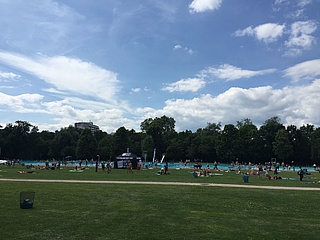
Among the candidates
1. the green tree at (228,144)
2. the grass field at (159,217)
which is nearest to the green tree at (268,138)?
the green tree at (228,144)

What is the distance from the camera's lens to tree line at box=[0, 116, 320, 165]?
99125 mm

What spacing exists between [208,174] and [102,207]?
89.5 ft

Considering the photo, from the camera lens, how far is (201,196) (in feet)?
63.5

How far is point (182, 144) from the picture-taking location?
11931cm

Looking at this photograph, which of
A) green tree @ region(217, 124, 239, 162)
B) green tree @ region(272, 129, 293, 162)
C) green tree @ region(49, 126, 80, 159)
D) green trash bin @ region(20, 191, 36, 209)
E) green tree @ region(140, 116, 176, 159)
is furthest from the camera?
green tree @ region(140, 116, 176, 159)

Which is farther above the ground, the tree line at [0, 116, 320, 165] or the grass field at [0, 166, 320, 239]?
the tree line at [0, 116, 320, 165]

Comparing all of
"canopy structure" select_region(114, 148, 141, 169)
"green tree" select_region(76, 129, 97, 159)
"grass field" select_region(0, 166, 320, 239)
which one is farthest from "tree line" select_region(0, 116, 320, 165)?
"grass field" select_region(0, 166, 320, 239)

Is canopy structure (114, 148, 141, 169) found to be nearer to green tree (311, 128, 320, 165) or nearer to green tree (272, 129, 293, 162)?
green tree (272, 129, 293, 162)

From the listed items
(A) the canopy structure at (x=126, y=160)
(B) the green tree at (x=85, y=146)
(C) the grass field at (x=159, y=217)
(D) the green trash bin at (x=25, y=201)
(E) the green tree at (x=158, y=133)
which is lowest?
(C) the grass field at (x=159, y=217)

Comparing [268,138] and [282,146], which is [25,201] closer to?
[282,146]

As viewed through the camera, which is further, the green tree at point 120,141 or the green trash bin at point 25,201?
the green tree at point 120,141

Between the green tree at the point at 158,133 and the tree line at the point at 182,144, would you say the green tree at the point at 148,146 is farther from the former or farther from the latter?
the green tree at the point at 158,133

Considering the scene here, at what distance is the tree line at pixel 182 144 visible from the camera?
325 ft

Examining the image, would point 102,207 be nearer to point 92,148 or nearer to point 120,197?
point 120,197
